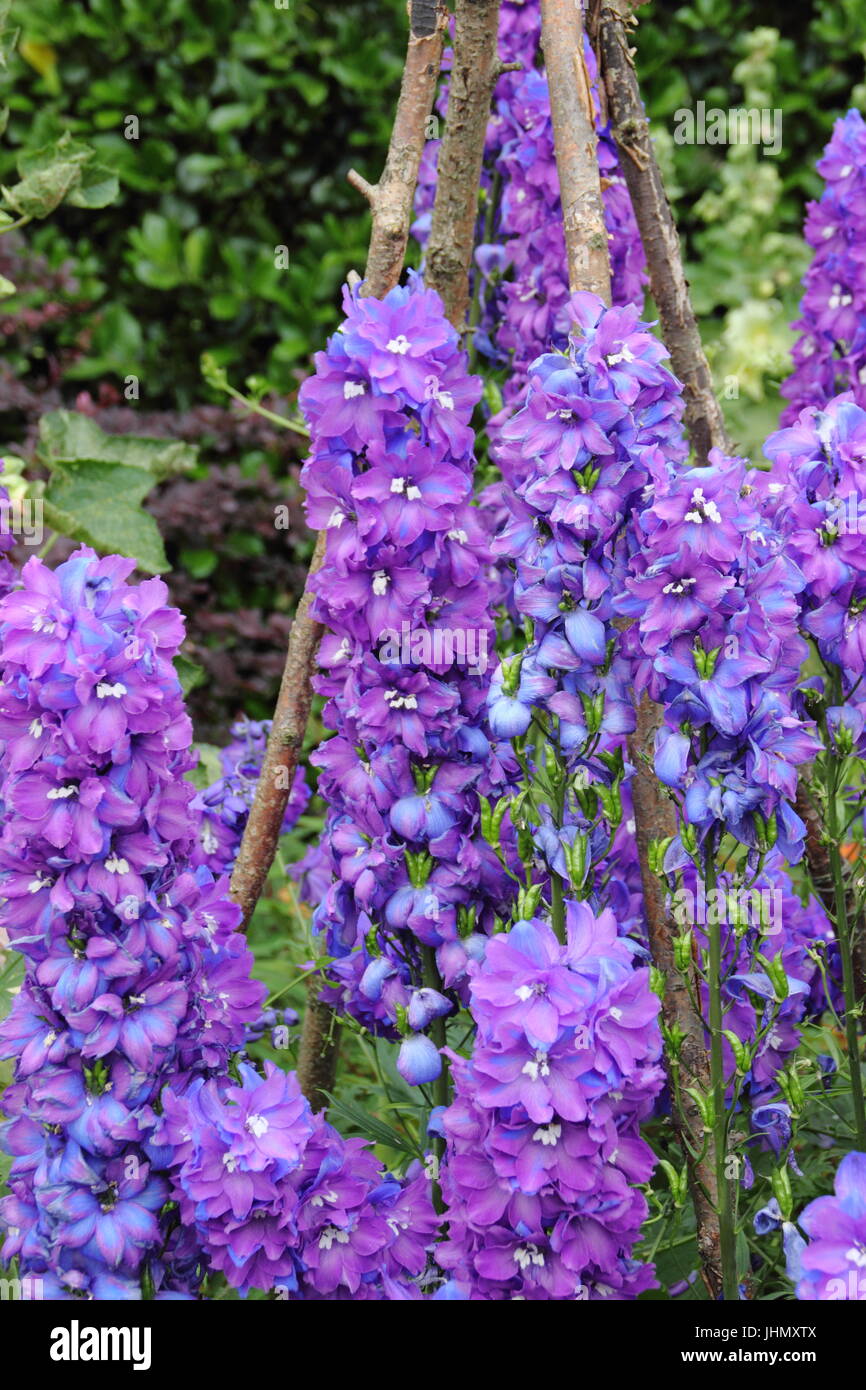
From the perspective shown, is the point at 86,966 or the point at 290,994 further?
the point at 290,994

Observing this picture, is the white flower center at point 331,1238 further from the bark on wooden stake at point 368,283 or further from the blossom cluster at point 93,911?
the bark on wooden stake at point 368,283

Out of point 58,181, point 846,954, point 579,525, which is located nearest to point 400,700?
point 579,525

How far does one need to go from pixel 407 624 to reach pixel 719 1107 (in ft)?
2.02

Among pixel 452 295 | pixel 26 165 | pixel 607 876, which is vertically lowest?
pixel 607 876

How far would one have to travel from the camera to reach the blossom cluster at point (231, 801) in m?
2.35

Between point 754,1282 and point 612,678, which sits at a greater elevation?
point 612,678

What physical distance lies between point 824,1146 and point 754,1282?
0.55m

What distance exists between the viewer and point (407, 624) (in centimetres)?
175

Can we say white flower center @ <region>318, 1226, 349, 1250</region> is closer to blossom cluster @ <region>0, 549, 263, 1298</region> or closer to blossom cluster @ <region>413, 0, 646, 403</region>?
blossom cluster @ <region>0, 549, 263, 1298</region>

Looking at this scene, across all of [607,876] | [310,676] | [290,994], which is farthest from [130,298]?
[607,876]

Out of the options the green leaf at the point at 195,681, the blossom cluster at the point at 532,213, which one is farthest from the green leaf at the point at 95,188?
the green leaf at the point at 195,681

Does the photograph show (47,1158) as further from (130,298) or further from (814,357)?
(130,298)
